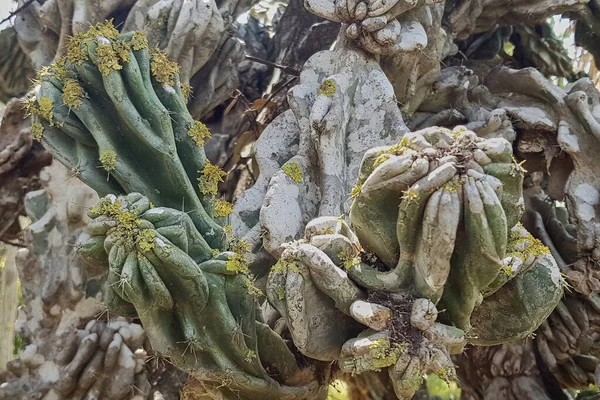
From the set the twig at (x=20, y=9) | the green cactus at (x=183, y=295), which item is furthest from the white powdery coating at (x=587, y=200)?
the twig at (x=20, y=9)

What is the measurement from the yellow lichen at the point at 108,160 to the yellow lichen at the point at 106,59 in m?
0.19

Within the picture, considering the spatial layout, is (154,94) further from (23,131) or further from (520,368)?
(520,368)

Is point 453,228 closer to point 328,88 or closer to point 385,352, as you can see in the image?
point 385,352

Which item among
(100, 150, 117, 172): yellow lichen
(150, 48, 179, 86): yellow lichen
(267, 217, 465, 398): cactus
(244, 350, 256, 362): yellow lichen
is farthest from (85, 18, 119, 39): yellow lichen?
(244, 350, 256, 362): yellow lichen

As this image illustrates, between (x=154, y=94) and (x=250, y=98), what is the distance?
4.08ft

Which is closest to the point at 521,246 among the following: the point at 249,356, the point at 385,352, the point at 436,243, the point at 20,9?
the point at 436,243

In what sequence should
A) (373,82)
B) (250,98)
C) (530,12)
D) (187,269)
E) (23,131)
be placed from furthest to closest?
(250,98)
(530,12)
(23,131)
(373,82)
(187,269)

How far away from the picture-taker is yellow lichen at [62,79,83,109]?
1690 mm

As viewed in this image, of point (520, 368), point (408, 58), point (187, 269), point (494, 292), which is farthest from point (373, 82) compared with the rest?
point (520, 368)

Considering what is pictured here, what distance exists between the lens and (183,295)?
159cm

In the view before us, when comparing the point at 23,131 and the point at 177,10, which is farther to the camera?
the point at 23,131

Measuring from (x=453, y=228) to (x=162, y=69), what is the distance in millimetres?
850

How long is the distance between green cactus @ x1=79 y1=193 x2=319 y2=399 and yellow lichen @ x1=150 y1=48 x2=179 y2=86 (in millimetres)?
378

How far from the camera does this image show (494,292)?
1.65 meters
